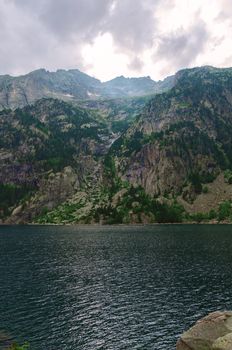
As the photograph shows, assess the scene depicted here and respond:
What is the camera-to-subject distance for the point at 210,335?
43.7 meters

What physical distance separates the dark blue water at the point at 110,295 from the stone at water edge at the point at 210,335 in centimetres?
1220

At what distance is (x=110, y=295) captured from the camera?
88.3 m

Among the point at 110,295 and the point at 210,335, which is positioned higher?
the point at 210,335

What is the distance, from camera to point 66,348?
186 feet

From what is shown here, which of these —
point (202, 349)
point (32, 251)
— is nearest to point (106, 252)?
point (32, 251)

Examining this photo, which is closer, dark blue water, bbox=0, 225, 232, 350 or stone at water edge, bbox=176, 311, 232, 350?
stone at water edge, bbox=176, 311, 232, 350

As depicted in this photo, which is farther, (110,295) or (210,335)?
(110,295)

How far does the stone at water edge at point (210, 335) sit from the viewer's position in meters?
39.8

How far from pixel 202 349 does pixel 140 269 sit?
78.9 metres

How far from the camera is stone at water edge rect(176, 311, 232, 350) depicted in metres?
39.8

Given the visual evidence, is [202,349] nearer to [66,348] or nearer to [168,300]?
[66,348]

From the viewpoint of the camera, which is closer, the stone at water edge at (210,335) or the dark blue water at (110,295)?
the stone at water edge at (210,335)

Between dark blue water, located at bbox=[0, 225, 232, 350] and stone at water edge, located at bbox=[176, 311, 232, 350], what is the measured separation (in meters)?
12.2

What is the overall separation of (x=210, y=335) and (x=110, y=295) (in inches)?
1856
